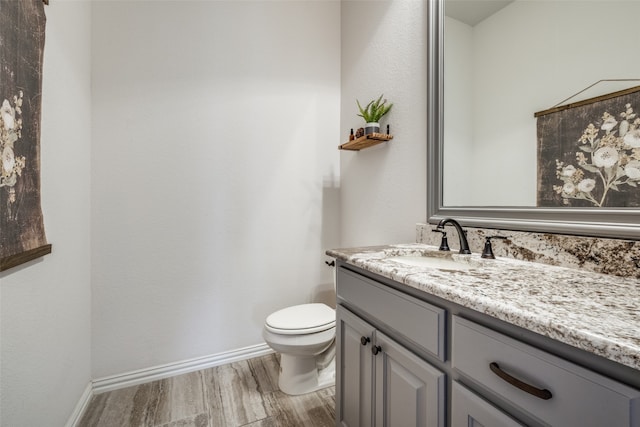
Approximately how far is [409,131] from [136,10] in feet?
5.82

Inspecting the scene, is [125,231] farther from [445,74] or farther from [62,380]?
[445,74]

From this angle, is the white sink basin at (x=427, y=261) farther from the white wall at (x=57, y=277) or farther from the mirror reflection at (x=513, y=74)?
the white wall at (x=57, y=277)

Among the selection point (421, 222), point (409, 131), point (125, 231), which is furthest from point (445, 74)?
point (125, 231)

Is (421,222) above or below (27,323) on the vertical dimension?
above

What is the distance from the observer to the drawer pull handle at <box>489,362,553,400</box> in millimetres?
489

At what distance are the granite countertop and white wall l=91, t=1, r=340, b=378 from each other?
3.91 ft

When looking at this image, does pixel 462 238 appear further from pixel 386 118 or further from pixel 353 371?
pixel 386 118

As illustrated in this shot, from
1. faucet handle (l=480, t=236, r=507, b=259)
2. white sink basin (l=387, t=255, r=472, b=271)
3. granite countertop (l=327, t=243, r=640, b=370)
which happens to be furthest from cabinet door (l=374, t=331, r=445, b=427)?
faucet handle (l=480, t=236, r=507, b=259)

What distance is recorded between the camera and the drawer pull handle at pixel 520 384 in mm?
489

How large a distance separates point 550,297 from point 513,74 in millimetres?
919

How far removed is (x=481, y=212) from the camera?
1157 mm

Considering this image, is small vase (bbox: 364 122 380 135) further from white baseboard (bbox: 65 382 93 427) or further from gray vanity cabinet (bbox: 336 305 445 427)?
white baseboard (bbox: 65 382 93 427)

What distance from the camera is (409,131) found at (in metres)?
1.53

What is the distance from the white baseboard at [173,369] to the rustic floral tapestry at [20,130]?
3.39 ft
